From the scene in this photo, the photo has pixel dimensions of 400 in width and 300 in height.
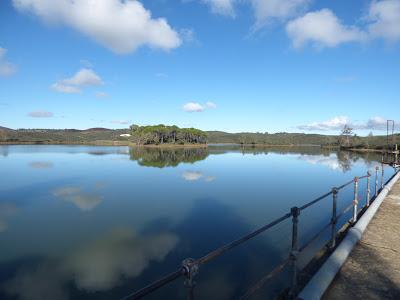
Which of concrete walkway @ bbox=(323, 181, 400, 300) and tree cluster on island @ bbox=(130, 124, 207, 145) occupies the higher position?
tree cluster on island @ bbox=(130, 124, 207, 145)

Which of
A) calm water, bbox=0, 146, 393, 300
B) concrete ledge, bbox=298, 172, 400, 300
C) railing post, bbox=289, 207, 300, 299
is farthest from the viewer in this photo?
calm water, bbox=0, 146, 393, 300


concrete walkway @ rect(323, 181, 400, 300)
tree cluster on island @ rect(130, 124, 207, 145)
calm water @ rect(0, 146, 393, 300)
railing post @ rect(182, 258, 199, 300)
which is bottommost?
calm water @ rect(0, 146, 393, 300)

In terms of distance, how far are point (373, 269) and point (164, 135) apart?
119930mm

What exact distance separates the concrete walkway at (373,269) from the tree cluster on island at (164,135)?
113439 millimetres

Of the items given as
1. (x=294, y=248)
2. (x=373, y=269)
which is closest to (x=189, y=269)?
(x=294, y=248)

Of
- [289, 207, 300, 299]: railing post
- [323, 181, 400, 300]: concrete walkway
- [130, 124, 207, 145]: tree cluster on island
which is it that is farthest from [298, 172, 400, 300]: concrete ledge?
[130, 124, 207, 145]: tree cluster on island

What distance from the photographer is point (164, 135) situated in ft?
404

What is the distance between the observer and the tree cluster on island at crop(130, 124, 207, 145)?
118562mm

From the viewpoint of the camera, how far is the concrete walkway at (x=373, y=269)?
405 centimetres

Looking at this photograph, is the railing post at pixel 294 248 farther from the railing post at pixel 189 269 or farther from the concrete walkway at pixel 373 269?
the railing post at pixel 189 269

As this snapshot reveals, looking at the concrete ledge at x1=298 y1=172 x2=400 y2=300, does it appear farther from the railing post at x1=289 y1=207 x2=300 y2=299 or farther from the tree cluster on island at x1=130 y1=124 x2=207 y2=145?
the tree cluster on island at x1=130 y1=124 x2=207 y2=145

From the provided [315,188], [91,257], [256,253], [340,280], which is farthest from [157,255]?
[315,188]

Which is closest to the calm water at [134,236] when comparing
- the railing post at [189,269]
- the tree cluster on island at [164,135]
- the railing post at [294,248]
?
the railing post at [294,248]

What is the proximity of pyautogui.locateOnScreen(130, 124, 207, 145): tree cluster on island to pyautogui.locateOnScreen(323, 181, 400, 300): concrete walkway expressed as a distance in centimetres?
11344
